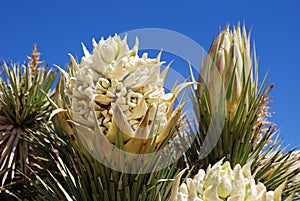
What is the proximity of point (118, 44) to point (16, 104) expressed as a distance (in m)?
1.84

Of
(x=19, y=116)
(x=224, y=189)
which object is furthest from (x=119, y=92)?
(x=19, y=116)

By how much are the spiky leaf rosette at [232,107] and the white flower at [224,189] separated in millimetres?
1091

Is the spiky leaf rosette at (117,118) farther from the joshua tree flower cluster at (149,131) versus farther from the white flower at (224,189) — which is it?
the white flower at (224,189)

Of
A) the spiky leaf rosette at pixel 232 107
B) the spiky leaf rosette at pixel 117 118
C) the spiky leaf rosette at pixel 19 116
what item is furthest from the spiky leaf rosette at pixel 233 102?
the spiky leaf rosette at pixel 19 116

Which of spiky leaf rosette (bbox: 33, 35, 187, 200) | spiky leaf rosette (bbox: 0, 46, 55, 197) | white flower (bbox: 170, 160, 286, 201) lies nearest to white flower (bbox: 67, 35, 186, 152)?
spiky leaf rosette (bbox: 33, 35, 187, 200)

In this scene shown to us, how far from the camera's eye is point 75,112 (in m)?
2.07

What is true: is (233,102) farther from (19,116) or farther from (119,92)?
(19,116)

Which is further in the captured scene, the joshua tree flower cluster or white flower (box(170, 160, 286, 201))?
the joshua tree flower cluster

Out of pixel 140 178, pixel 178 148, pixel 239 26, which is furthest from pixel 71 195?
pixel 239 26

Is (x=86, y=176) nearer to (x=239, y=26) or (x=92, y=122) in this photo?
(x=92, y=122)

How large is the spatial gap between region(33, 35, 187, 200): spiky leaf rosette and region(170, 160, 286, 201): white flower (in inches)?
18.9

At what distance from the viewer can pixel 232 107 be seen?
272 cm

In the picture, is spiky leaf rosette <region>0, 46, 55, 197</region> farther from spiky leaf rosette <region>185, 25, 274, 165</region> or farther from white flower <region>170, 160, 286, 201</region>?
white flower <region>170, 160, 286, 201</region>

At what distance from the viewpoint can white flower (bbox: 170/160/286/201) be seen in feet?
4.73
